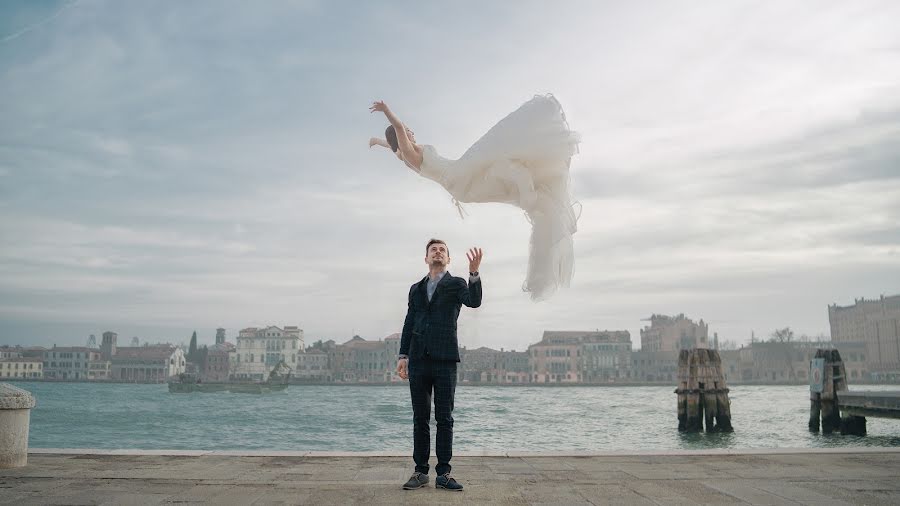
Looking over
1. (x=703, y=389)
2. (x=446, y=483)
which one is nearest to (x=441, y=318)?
(x=446, y=483)

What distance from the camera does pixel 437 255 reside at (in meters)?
5.24

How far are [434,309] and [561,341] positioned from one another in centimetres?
13321

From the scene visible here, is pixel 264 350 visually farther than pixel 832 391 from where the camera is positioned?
Yes

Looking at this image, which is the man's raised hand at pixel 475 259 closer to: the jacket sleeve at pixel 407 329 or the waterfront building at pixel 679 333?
the jacket sleeve at pixel 407 329

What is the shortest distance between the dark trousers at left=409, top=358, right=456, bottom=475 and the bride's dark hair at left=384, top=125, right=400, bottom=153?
1.65m

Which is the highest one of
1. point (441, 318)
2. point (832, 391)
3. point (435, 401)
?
point (441, 318)

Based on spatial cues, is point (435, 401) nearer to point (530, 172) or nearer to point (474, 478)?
point (474, 478)

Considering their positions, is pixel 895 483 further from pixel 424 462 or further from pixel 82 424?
pixel 82 424

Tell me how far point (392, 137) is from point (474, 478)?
2.70 metres

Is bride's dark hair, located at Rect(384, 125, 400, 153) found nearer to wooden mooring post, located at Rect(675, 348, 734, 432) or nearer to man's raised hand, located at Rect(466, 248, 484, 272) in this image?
man's raised hand, located at Rect(466, 248, 484, 272)

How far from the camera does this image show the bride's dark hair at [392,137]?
17.1ft

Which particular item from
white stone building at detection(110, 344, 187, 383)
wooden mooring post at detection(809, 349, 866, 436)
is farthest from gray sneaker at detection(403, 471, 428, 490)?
white stone building at detection(110, 344, 187, 383)

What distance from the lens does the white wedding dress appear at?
496 cm

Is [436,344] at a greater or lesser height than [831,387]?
greater
